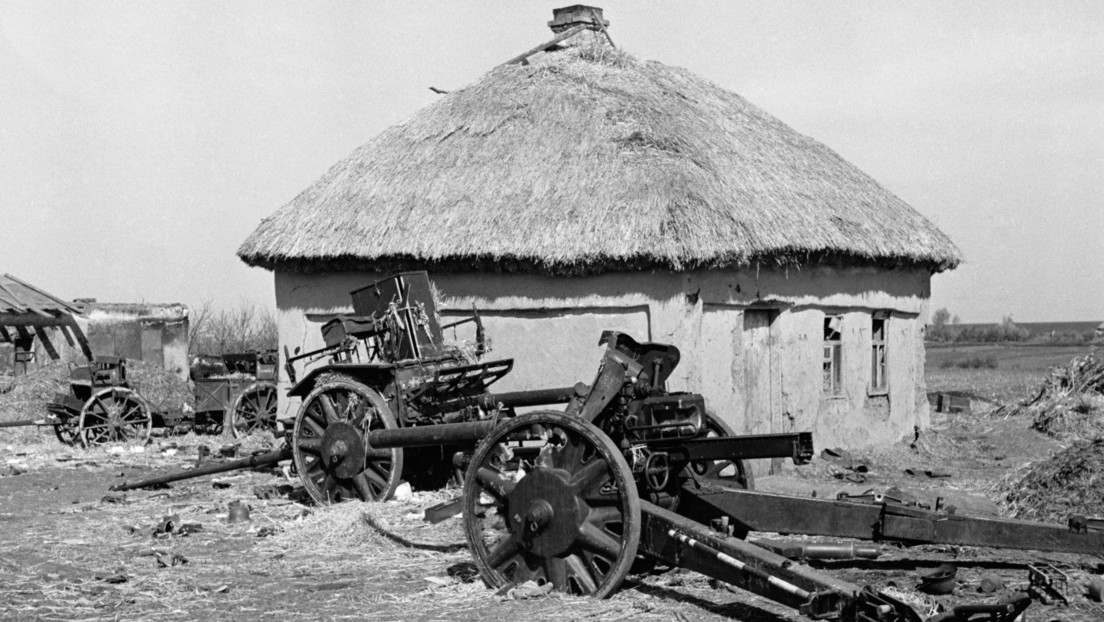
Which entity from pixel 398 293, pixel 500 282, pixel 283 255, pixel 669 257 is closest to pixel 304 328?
pixel 283 255

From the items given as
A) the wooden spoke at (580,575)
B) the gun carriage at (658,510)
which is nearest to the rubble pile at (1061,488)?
the gun carriage at (658,510)

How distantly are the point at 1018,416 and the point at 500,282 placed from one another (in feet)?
30.6

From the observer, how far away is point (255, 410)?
16812 millimetres

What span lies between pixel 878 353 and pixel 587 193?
4.92 m

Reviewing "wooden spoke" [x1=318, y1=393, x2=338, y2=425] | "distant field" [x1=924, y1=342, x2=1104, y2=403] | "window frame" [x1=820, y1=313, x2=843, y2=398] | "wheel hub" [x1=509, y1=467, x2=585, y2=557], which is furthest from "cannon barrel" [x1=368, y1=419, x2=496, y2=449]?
"distant field" [x1=924, y1=342, x2=1104, y2=403]

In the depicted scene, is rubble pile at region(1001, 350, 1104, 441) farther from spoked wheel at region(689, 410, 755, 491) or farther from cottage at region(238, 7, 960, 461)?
spoked wheel at region(689, 410, 755, 491)

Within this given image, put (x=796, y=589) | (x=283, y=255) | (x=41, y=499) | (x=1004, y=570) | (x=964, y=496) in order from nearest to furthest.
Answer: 1. (x=796, y=589)
2. (x=1004, y=570)
3. (x=964, y=496)
4. (x=41, y=499)
5. (x=283, y=255)

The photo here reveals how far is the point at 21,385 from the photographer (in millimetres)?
19875

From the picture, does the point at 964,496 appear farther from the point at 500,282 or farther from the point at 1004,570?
the point at 500,282

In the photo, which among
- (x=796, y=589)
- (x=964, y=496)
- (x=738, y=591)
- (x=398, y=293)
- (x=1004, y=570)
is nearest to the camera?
(x=796, y=589)

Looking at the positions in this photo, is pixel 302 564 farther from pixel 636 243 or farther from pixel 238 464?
pixel 636 243

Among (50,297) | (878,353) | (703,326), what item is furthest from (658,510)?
(50,297)

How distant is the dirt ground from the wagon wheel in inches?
133

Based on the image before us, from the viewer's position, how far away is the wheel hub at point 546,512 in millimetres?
6641
